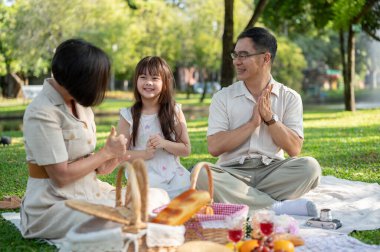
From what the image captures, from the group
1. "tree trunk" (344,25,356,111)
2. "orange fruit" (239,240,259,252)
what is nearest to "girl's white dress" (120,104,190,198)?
A: "orange fruit" (239,240,259,252)

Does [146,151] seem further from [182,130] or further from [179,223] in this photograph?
[179,223]

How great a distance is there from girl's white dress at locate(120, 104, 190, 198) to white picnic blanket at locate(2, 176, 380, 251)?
1.11m

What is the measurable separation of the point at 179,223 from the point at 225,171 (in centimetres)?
184

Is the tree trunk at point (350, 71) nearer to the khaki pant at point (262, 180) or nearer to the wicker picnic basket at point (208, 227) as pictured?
the khaki pant at point (262, 180)

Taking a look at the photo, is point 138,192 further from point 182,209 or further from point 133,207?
point 182,209

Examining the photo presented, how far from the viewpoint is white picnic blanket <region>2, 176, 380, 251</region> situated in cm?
381

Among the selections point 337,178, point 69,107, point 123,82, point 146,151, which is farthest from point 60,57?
point 123,82

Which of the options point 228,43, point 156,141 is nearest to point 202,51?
point 228,43

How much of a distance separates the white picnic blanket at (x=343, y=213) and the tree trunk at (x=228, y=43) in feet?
18.3

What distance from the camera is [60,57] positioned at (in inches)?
138

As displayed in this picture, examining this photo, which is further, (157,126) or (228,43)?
(228,43)

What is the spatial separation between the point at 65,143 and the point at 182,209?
3.40 ft

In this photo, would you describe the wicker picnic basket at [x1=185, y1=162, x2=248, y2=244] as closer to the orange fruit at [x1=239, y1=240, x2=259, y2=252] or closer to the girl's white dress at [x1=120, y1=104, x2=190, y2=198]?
the orange fruit at [x1=239, y1=240, x2=259, y2=252]

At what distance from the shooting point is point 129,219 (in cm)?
311
